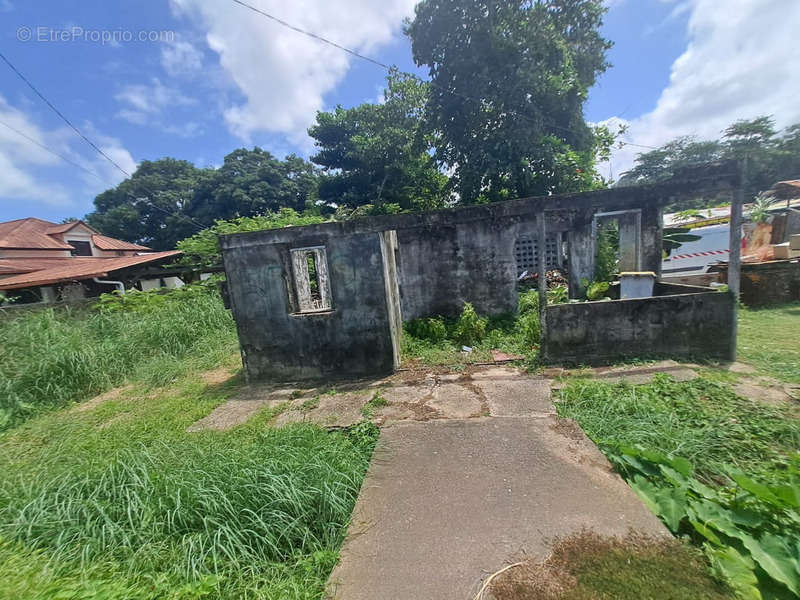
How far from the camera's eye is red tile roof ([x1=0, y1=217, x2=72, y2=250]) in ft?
54.1


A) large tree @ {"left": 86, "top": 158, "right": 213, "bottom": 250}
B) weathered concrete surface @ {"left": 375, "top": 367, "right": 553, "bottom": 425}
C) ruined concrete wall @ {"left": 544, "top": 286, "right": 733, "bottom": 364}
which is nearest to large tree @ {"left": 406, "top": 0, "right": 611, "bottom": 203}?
ruined concrete wall @ {"left": 544, "top": 286, "right": 733, "bottom": 364}

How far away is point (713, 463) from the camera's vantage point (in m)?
2.54

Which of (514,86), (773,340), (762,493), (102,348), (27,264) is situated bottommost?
(773,340)

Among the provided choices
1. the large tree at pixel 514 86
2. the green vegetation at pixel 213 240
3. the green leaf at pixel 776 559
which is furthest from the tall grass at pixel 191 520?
the large tree at pixel 514 86

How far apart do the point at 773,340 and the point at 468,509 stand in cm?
645

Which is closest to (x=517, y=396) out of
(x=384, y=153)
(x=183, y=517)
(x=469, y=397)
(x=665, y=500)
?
(x=469, y=397)

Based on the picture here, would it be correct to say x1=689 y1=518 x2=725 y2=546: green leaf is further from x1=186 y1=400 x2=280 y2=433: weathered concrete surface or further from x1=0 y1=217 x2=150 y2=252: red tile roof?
x1=0 y1=217 x2=150 y2=252: red tile roof

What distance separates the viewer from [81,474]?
279cm

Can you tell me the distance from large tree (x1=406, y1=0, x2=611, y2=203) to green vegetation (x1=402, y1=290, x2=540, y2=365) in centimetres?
650

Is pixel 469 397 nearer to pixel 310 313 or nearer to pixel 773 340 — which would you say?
pixel 310 313

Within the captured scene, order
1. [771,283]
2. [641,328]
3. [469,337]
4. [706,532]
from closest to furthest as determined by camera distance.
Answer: [706,532]
[641,328]
[469,337]
[771,283]

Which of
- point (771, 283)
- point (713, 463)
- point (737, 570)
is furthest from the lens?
point (771, 283)

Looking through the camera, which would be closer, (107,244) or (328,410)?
(328,410)

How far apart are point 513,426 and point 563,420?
53cm
